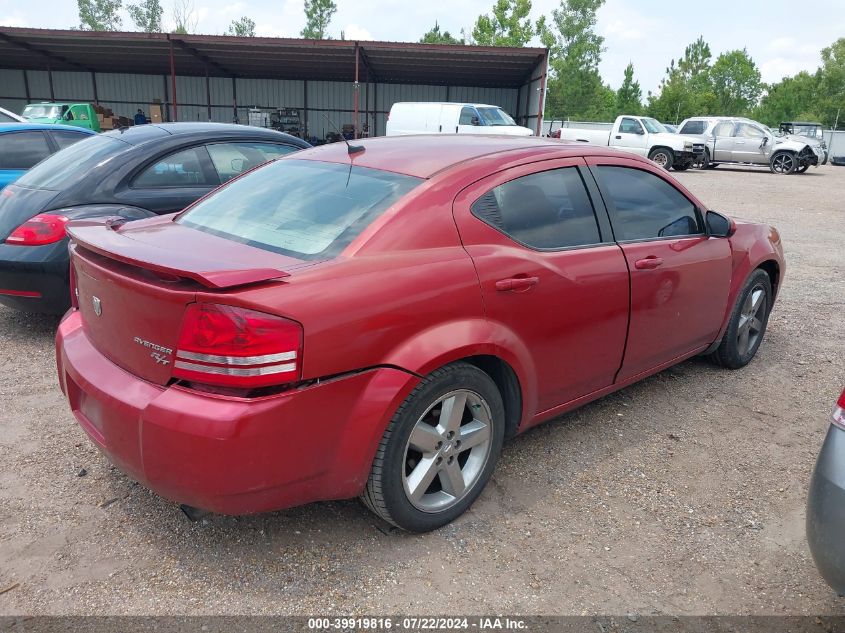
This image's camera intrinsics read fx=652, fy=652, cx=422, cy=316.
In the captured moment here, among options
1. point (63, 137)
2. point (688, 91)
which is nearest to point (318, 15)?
point (688, 91)

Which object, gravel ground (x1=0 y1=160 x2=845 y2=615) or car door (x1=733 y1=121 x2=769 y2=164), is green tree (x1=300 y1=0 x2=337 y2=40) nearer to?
car door (x1=733 y1=121 x2=769 y2=164)

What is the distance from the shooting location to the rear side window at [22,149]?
6.55 m

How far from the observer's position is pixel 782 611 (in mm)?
2350

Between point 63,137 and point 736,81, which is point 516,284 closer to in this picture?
point 63,137

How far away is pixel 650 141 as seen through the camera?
74.2ft

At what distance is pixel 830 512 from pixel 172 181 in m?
5.03

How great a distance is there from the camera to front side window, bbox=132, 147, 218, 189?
5.21 meters

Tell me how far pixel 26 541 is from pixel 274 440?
1284 mm

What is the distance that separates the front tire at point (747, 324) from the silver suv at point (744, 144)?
70.1ft

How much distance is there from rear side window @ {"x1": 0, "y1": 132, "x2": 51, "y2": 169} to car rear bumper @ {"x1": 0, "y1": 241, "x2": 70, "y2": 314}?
2467 mm

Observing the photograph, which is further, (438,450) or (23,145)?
(23,145)

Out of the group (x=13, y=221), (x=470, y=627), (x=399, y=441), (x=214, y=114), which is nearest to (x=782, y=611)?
(x=470, y=627)

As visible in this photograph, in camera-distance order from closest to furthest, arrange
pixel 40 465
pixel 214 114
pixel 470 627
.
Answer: pixel 470 627
pixel 40 465
pixel 214 114

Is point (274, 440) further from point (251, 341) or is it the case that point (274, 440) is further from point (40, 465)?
point (40, 465)
